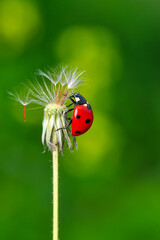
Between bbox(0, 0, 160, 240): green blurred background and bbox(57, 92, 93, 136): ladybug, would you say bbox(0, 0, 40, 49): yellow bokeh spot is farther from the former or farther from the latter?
bbox(57, 92, 93, 136): ladybug

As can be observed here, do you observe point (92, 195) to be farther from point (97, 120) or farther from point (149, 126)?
point (149, 126)

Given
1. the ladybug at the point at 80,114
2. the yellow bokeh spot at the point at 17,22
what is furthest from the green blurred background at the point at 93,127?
the ladybug at the point at 80,114

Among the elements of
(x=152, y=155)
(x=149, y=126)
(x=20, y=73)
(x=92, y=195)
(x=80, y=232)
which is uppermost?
(x=20, y=73)

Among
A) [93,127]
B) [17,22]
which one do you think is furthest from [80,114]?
[17,22]

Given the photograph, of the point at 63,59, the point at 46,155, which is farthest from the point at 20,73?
the point at 46,155

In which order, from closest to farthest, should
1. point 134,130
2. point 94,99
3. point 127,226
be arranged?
point 127,226
point 94,99
point 134,130

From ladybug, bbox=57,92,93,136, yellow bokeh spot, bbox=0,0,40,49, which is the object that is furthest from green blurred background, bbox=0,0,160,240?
ladybug, bbox=57,92,93,136

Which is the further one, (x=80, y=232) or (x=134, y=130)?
(x=134, y=130)

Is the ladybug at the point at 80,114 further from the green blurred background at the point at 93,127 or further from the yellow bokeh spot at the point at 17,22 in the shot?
the yellow bokeh spot at the point at 17,22
